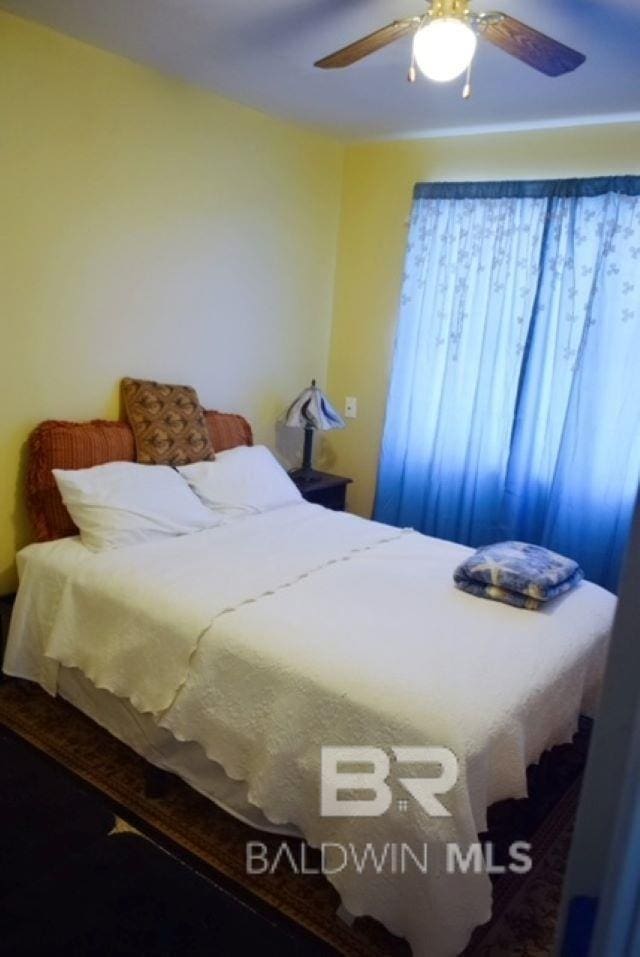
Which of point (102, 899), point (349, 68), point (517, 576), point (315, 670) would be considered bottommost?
point (102, 899)

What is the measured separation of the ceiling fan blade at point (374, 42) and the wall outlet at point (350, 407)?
2.10m

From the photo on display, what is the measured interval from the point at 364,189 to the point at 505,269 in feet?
3.55

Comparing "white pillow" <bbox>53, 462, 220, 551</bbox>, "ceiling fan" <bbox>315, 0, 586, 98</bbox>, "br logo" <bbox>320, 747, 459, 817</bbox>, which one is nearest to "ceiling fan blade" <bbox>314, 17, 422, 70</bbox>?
"ceiling fan" <bbox>315, 0, 586, 98</bbox>

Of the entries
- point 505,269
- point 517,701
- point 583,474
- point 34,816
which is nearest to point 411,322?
point 505,269

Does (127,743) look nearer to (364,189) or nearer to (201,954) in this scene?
(201,954)

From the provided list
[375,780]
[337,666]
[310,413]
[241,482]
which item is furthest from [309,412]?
[375,780]

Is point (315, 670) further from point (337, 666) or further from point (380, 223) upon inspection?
point (380, 223)

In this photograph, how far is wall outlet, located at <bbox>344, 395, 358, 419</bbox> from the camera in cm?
404

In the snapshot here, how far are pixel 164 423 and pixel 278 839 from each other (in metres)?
1.79

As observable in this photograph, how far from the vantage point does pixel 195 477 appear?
3.01 metres

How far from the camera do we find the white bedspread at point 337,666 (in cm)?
158

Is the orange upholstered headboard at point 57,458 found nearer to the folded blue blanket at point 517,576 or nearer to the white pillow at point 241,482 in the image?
the white pillow at point 241,482

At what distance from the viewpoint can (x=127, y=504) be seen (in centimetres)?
261

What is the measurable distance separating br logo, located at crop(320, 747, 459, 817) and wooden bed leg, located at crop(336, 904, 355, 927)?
0.26 m
